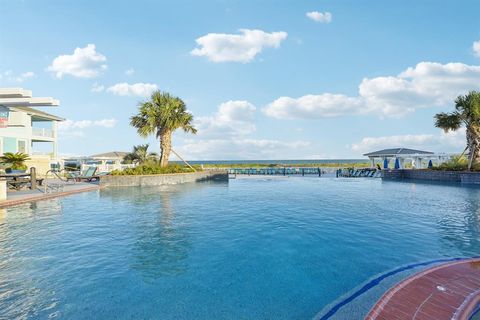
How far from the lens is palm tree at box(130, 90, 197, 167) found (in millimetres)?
23156

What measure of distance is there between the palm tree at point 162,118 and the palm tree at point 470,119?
25940 mm

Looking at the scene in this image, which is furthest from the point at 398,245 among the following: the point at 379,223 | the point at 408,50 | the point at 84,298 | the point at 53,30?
the point at 53,30

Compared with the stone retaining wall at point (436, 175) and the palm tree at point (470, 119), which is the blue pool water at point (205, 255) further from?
the palm tree at point (470, 119)

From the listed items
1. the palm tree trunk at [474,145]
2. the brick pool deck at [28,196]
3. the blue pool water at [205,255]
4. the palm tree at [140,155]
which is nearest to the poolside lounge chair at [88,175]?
the brick pool deck at [28,196]

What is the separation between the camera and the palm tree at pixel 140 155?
30.2m

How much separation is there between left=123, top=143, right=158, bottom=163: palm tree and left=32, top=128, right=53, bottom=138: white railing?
8044 millimetres

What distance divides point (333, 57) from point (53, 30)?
66.1 ft

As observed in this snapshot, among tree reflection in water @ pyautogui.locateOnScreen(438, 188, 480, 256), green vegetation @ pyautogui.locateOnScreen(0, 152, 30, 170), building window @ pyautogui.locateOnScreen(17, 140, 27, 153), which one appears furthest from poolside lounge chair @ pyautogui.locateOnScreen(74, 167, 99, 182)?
tree reflection in water @ pyautogui.locateOnScreen(438, 188, 480, 256)

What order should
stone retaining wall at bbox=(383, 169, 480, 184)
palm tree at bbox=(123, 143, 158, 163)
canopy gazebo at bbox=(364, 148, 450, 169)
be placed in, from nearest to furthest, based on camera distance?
stone retaining wall at bbox=(383, 169, 480, 184)
canopy gazebo at bbox=(364, 148, 450, 169)
palm tree at bbox=(123, 143, 158, 163)

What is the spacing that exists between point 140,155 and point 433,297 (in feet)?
101

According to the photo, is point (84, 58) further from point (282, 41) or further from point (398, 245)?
point (398, 245)

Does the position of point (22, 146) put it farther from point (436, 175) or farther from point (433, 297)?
point (436, 175)

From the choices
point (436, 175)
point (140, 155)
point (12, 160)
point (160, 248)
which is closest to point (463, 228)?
point (160, 248)

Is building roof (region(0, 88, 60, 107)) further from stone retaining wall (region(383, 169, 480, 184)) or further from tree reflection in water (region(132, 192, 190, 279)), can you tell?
stone retaining wall (region(383, 169, 480, 184))
